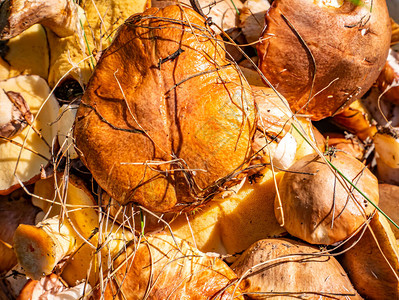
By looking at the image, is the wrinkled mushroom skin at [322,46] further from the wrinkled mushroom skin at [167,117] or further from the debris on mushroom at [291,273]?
the debris on mushroom at [291,273]

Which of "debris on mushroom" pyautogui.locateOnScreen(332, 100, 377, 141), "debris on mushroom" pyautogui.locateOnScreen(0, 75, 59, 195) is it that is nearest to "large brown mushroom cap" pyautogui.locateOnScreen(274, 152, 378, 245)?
"debris on mushroom" pyautogui.locateOnScreen(332, 100, 377, 141)

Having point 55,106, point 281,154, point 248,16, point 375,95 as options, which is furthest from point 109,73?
point 375,95

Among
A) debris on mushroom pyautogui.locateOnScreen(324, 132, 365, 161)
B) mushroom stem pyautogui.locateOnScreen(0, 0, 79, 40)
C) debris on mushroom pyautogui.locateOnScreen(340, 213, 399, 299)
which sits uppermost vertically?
mushroom stem pyautogui.locateOnScreen(0, 0, 79, 40)

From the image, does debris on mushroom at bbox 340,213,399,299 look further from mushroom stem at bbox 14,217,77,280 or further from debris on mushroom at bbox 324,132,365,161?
mushroom stem at bbox 14,217,77,280

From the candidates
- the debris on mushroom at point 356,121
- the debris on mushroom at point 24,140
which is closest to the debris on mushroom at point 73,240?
the debris on mushroom at point 24,140

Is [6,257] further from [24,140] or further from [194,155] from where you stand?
[194,155]

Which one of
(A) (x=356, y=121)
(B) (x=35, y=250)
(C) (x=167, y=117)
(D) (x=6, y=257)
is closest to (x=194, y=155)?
(C) (x=167, y=117)

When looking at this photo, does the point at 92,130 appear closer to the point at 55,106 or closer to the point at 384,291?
the point at 55,106

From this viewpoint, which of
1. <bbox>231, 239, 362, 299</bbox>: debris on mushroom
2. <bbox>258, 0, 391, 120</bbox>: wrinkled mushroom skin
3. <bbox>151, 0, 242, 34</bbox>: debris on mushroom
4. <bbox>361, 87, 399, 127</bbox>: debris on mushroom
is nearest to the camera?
<bbox>231, 239, 362, 299</bbox>: debris on mushroom
